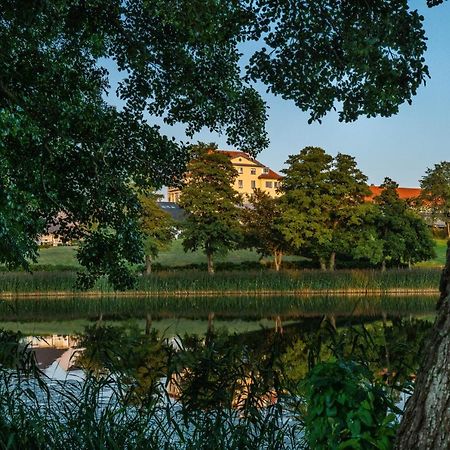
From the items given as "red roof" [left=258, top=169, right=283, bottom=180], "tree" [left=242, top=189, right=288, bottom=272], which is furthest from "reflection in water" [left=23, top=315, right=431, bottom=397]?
"red roof" [left=258, top=169, right=283, bottom=180]

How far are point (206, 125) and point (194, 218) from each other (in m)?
33.9

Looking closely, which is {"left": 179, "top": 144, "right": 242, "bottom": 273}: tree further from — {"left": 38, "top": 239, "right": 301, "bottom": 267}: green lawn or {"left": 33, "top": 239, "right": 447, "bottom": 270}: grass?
{"left": 38, "top": 239, "right": 301, "bottom": 267}: green lawn

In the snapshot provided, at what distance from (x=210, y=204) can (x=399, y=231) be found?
1372 centimetres

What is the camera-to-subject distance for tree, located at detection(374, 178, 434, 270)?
158ft

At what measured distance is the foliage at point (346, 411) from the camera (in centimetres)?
360

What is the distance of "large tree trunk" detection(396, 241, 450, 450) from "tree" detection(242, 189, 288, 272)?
45044mm

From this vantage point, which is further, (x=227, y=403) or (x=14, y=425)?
(x=227, y=403)

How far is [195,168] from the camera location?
4597cm

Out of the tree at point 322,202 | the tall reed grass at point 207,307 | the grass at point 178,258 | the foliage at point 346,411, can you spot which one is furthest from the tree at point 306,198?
the foliage at point 346,411

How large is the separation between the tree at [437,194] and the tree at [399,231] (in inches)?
463

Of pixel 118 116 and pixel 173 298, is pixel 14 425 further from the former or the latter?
pixel 173 298

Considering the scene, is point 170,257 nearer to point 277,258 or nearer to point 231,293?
point 277,258

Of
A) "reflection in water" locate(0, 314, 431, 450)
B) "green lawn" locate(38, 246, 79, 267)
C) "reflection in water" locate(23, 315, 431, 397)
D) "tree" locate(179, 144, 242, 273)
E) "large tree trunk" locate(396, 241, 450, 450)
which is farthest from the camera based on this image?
"green lawn" locate(38, 246, 79, 267)

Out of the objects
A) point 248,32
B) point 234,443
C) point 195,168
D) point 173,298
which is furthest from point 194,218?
point 234,443
